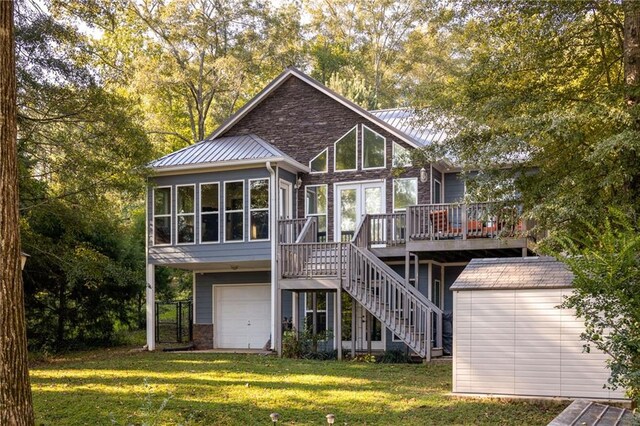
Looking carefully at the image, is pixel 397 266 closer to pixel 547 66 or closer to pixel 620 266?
pixel 547 66

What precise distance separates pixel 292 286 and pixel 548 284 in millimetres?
7977

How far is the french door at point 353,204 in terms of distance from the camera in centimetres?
2031

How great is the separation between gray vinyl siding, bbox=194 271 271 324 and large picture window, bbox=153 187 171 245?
2312 mm

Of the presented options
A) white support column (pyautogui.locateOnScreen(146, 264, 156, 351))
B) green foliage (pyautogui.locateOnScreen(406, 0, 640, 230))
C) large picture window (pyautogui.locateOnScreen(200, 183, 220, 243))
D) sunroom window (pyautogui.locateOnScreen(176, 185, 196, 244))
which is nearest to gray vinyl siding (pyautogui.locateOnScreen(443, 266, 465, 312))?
green foliage (pyautogui.locateOnScreen(406, 0, 640, 230))

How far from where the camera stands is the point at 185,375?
13844 mm

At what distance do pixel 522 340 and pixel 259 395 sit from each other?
3.98 meters

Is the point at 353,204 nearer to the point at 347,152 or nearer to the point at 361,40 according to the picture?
the point at 347,152

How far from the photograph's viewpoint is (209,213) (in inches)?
792

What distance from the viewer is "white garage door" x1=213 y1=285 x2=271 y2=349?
21859 millimetres

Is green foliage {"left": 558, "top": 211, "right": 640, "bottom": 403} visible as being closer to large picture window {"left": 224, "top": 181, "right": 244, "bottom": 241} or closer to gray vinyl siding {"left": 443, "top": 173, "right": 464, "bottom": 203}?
gray vinyl siding {"left": 443, "top": 173, "right": 464, "bottom": 203}

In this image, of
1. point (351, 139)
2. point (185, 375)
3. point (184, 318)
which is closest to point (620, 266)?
point (185, 375)

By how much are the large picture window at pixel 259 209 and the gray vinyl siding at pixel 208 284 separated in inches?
108

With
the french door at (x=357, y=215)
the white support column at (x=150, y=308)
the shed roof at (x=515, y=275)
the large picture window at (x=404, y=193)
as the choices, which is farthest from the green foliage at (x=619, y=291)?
the white support column at (x=150, y=308)

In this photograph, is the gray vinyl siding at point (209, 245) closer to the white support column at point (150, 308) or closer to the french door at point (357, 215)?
the white support column at point (150, 308)
